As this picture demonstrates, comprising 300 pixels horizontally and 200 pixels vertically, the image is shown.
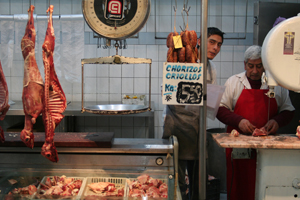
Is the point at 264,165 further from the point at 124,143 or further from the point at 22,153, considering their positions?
the point at 22,153

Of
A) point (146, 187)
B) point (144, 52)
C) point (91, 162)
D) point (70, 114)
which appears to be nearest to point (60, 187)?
point (91, 162)

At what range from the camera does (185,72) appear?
157cm

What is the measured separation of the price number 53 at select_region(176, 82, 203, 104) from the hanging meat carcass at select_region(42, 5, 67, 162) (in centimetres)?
73

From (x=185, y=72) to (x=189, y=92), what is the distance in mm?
113

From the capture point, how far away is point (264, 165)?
1.84 meters

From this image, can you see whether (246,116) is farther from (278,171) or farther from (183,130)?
(278,171)

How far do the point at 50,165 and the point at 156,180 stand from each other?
2.20ft

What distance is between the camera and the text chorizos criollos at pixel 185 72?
1.57m

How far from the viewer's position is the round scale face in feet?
5.40

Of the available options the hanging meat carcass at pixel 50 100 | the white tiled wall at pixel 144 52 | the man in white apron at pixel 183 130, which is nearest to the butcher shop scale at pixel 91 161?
the hanging meat carcass at pixel 50 100

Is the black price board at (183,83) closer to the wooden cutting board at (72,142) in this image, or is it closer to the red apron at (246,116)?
the wooden cutting board at (72,142)

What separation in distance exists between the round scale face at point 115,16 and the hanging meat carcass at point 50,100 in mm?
236

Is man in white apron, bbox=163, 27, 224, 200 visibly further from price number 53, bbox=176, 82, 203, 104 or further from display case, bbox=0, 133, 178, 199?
price number 53, bbox=176, 82, 203, 104

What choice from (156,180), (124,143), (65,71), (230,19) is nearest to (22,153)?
(124,143)
